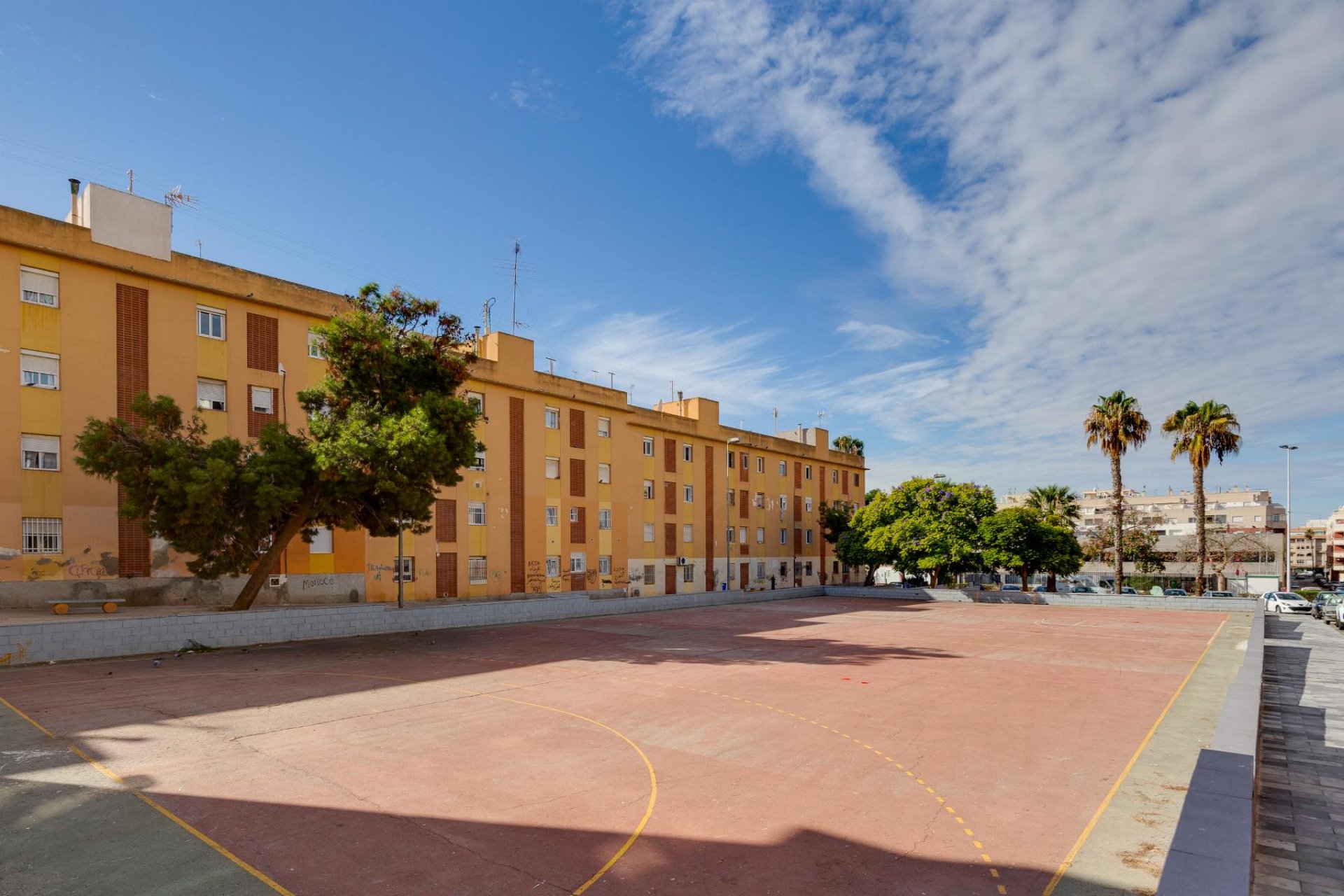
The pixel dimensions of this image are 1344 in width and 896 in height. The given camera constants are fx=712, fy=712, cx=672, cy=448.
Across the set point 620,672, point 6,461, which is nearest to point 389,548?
point 6,461

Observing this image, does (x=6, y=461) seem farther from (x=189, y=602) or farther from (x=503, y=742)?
(x=503, y=742)

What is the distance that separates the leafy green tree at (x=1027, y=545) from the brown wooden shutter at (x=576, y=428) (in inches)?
1084

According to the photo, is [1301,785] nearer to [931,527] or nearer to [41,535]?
[41,535]

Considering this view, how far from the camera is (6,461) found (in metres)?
24.1

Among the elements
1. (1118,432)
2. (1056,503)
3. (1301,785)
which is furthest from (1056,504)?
(1301,785)

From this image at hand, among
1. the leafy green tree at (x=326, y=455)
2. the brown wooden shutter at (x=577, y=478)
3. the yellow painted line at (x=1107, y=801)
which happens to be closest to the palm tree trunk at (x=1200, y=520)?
the yellow painted line at (x=1107, y=801)

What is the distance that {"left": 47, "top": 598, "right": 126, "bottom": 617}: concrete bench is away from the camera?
23000 mm

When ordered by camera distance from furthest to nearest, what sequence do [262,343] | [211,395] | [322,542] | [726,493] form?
1. [726,493]
2. [322,542]
3. [262,343]
4. [211,395]

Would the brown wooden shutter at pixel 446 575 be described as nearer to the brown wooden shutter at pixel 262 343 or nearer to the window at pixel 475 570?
the window at pixel 475 570

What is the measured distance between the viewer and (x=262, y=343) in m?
30.6

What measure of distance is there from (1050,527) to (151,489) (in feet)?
161

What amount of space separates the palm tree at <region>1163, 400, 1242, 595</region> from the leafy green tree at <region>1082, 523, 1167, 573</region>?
1608 cm

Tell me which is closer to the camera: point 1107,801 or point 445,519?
point 1107,801

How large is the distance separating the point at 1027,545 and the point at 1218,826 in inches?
1788
